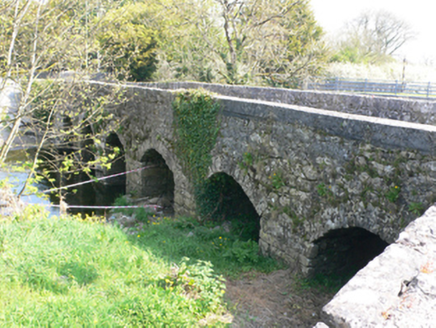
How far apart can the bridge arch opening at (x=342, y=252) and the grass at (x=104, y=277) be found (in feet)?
2.40

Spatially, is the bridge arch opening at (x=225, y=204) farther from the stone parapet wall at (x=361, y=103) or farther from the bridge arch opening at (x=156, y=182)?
the bridge arch opening at (x=156, y=182)

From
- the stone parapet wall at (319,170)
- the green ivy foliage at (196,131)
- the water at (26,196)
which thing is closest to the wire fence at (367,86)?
the green ivy foliage at (196,131)

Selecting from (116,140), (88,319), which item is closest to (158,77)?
(116,140)

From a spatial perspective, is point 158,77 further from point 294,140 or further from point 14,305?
point 14,305

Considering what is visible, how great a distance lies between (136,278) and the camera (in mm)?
4387

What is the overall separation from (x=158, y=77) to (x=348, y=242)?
20596 millimetres

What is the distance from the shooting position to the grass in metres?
3.53

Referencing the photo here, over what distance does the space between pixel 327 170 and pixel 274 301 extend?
179 centimetres

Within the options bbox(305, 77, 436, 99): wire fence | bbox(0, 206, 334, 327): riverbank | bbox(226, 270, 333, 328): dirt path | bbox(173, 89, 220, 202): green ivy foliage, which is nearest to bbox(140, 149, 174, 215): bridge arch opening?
bbox(173, 89, 220, 202): green ivy foliage

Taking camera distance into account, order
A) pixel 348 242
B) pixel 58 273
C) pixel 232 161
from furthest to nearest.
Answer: pixel 232 161
pixel 348 242
pixel 58 273

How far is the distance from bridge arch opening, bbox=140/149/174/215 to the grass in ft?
15.8

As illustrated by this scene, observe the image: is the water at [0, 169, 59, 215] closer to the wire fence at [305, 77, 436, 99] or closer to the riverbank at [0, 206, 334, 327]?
the riverbank at [0, 206, 334, 327]

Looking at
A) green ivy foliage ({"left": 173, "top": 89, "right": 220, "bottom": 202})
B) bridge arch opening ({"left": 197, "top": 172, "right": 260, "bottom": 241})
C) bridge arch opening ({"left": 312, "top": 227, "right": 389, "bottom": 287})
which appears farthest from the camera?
bridge arch opening ({"left": 197, "top": 172, "right": 260, "bottom": 241})

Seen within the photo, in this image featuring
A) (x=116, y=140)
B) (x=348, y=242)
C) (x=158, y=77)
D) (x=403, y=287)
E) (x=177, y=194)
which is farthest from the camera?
(x=158, y=77)
